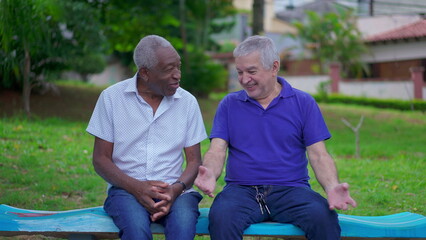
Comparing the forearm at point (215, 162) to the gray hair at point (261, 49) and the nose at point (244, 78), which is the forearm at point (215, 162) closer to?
the nose at point (244, 78)

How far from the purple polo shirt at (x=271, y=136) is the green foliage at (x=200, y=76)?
15.1 metres

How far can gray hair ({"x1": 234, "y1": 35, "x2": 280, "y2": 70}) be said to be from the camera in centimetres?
384

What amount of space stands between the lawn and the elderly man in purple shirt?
2.03 meters

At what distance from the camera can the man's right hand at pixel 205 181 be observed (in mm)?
3597

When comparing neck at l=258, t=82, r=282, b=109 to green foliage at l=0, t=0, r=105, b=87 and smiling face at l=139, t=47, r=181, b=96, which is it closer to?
smiling face at l=139, t=47, r=181, b=96

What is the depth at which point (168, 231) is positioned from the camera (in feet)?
11.8

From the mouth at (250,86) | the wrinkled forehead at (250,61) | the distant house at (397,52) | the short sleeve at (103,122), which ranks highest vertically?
the wrinkled forehead at (250,61)

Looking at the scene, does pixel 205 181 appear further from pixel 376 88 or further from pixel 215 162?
pixel 376 88

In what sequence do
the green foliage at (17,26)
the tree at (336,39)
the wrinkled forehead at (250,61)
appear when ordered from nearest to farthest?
the wrinkled forehead at (250,61), the green foliage at (17,26), the tree at (336,39)

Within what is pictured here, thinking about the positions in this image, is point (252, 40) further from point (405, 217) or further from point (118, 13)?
point (118, 13)

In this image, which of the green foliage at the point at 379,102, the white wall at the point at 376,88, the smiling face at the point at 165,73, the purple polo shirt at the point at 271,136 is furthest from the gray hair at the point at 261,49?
the white wall at the point at 376,88

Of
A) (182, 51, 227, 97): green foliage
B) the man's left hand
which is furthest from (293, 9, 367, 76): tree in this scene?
the man's left hand

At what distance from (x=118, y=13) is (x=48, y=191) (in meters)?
10.4

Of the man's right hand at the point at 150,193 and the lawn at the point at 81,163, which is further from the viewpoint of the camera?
the lawn at the point at 81,163
